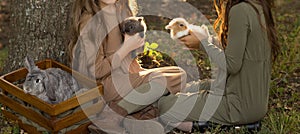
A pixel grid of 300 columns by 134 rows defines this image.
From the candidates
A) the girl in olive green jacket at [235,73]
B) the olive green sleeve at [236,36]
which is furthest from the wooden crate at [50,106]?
the olive green sleeve at [236,36]

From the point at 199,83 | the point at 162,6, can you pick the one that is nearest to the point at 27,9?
Answer: the point at 199,83

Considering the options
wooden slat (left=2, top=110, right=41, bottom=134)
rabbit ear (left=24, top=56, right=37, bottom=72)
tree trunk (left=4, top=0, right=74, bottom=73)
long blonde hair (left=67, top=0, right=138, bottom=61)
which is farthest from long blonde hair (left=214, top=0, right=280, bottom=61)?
wooden slat (left=2, top=110, right=41, bottom=134)

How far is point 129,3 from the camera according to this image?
12.7 feet

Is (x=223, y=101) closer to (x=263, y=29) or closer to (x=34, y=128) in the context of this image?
(x=263, y=29)

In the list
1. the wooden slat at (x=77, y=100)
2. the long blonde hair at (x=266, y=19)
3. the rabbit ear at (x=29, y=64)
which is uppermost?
the long blonde hair at (x=266, y=19)

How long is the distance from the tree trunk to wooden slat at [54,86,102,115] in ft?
2.21

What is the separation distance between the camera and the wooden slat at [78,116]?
3.20 meters

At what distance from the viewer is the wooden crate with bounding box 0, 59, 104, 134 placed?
3169 millimetres

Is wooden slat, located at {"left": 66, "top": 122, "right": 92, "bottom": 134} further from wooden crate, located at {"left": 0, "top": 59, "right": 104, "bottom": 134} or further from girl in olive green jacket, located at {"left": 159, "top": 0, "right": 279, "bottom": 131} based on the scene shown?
girl in olive green jacket, located at {"left": 159, "top": 0, "right": 279, "bottom": 131}

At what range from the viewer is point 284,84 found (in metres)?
4.40

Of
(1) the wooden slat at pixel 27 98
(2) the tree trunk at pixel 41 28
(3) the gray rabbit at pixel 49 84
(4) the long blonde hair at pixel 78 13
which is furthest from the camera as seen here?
(2) the tree trunk at pixel 41 28

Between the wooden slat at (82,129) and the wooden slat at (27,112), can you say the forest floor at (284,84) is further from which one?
the wooden slat at (82,129)

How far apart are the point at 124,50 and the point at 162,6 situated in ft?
8.13

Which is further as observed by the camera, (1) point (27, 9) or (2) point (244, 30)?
(1) point (27, 9)
